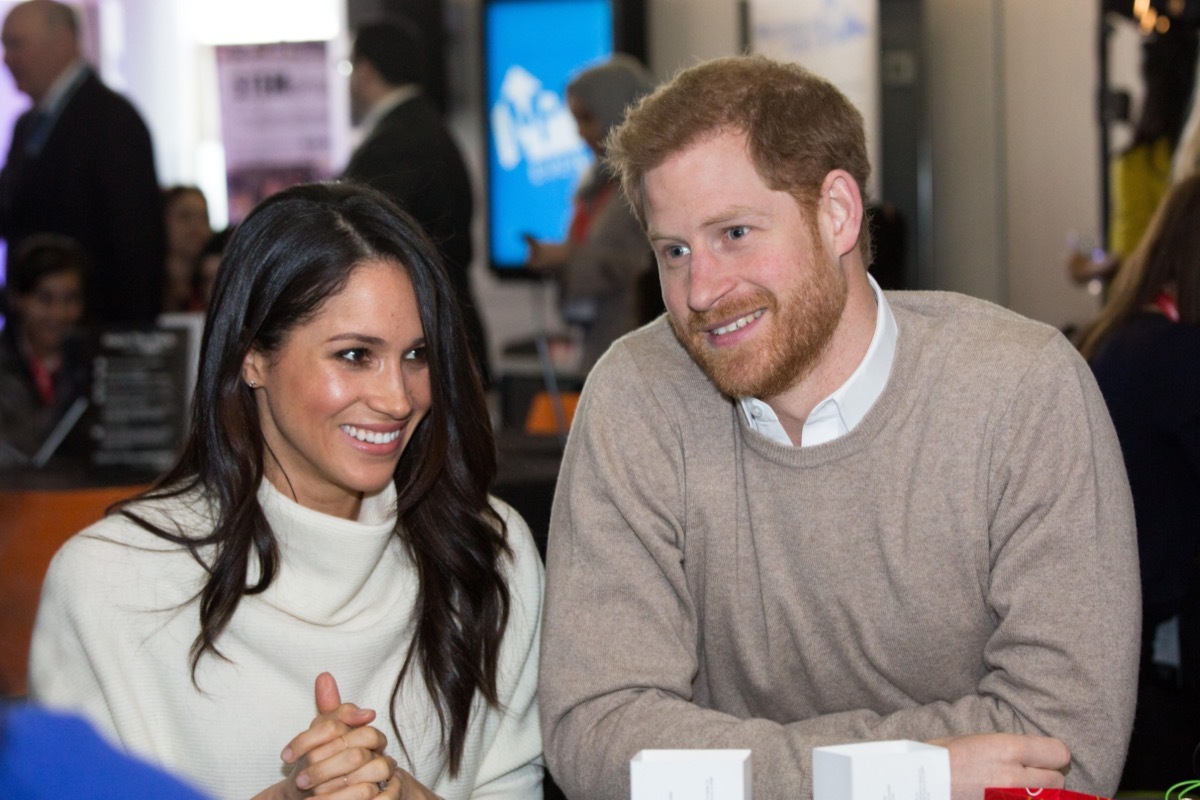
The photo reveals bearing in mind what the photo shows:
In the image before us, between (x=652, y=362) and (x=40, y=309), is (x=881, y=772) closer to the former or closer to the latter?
(x=652, y=362)

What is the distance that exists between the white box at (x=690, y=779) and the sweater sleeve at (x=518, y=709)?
0.79 m

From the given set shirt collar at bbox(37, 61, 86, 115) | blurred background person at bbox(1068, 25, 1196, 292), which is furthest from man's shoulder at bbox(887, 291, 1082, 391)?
shirt collar at bbox(37, 61, 86, 115)

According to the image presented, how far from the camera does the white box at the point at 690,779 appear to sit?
46.3 inches

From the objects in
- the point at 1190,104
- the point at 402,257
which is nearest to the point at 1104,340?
the point at 402,257

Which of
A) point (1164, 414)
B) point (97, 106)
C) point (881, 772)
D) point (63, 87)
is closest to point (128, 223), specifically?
point (97, 106)

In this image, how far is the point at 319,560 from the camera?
1.91 meters

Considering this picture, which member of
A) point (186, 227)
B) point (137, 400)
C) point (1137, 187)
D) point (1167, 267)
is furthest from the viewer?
point (186, 227)

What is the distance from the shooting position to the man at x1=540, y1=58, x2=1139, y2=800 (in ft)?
5.40

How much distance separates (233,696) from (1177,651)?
1698mm

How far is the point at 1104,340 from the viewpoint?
9.21 ft

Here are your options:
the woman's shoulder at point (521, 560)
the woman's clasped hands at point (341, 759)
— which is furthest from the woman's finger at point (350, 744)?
the woman's shoulder at point (521, 560)

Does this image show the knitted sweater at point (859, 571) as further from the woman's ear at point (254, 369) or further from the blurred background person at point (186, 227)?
the blurred background person at point (186, 227)

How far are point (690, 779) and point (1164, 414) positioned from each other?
1.76 metres

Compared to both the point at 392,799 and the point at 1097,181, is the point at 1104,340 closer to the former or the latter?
the point at 392,799
